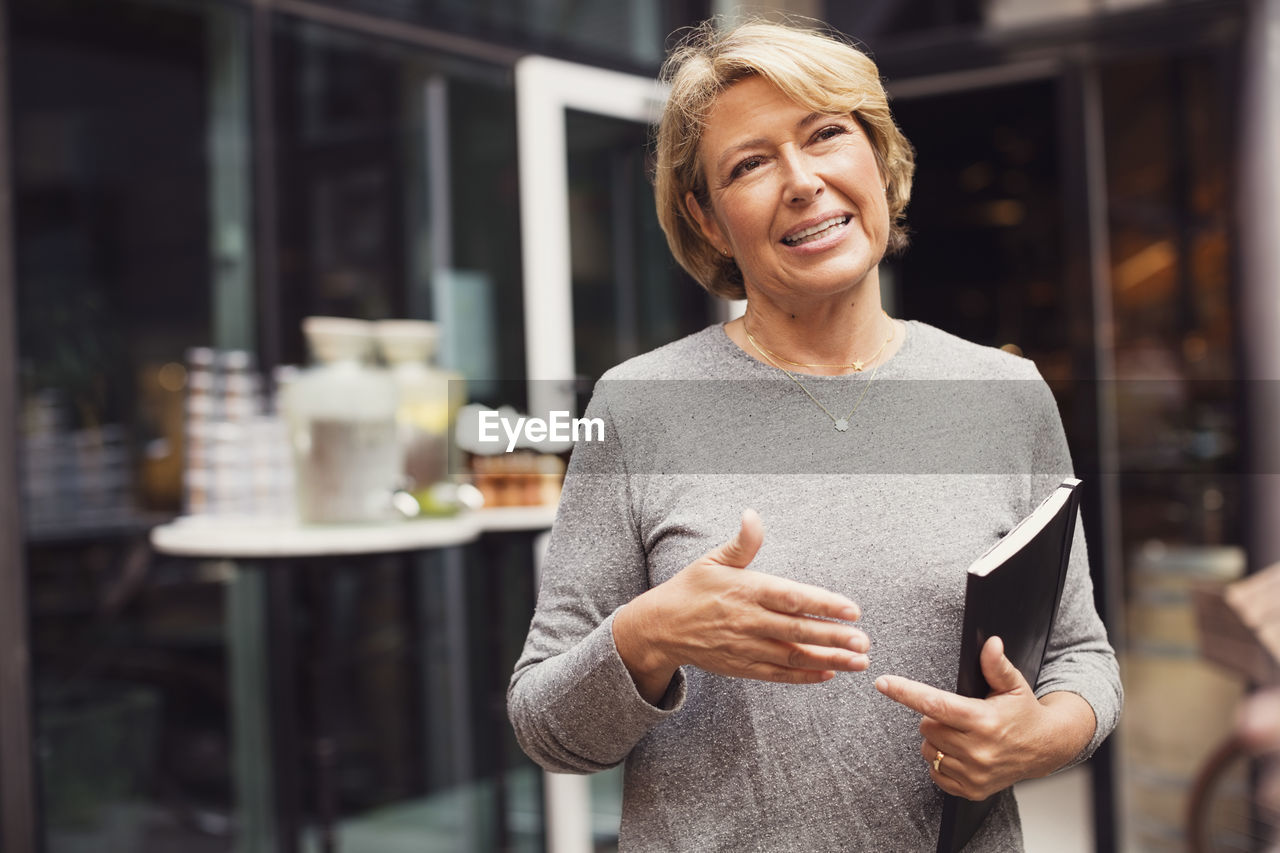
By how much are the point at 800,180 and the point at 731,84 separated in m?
0.12

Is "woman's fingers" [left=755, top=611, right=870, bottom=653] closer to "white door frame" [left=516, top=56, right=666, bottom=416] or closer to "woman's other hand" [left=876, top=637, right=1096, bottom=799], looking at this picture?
"woman's other hand" [left=876, top=637, right=1096, bottom=799]

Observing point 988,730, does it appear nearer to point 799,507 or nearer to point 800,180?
point 799,507

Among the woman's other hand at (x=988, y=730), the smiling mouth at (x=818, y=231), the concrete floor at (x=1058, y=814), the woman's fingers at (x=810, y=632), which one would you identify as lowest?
the concrete floor at (x=1058, y=814)

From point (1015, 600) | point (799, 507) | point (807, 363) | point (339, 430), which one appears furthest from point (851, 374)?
point (339, 430)

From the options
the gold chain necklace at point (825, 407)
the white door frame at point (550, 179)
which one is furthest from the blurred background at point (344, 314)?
the gold chain necklace at point (825, 407)

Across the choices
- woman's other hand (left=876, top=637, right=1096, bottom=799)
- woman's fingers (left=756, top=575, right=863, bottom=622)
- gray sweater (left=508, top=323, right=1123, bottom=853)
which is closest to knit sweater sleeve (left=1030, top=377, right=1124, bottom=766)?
gray sweater (left=508, top=323, right=1123, bottom=853)

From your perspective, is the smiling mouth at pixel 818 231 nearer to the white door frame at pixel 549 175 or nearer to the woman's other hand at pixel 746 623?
the woman's other hand at pixel 746 623

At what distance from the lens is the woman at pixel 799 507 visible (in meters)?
0.94

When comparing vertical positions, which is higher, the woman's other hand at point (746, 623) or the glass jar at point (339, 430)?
the glass jar at point (339, 430)

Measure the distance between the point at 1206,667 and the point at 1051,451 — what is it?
2.91m

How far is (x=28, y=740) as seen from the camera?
263cm

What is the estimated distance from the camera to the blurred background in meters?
2.85

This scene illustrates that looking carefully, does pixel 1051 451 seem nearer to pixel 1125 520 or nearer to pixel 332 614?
pixel 332 614

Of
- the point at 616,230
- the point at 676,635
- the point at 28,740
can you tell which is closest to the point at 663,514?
the point at 676,635
